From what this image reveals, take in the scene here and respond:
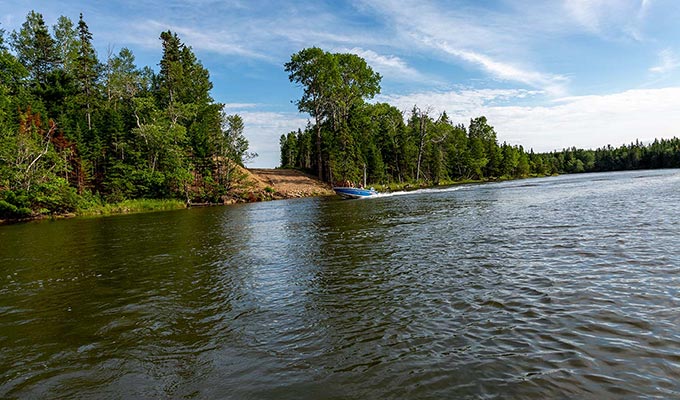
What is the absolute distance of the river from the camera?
4977 mm

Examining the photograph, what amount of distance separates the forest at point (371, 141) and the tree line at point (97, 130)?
18737 millimetres

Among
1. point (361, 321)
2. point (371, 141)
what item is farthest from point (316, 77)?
point (361, 321)

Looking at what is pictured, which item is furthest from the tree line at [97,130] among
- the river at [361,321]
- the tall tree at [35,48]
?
the river at [361,321]

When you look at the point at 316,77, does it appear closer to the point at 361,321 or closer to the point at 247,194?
the point at 247,194

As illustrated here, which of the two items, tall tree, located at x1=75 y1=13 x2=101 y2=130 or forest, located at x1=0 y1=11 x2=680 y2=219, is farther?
tall tree, located at x1=75 y1=13 x2=101 y2=130

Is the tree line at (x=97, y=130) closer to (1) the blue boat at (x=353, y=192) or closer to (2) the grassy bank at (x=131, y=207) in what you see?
(2) the grassy bank at (x=131, y=207)

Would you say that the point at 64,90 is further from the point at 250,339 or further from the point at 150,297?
the point at 250,339

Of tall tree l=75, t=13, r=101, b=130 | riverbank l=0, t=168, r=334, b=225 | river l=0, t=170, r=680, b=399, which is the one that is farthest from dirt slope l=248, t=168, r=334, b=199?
river l=0, t=170, r=680, b=399

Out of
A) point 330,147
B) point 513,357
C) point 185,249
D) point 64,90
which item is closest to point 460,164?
point 330,147

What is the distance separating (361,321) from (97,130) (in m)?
53.3

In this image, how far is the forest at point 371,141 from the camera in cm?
6856

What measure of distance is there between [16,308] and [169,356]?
5882 millimetres

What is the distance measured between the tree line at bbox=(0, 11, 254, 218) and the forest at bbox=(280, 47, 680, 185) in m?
18.7

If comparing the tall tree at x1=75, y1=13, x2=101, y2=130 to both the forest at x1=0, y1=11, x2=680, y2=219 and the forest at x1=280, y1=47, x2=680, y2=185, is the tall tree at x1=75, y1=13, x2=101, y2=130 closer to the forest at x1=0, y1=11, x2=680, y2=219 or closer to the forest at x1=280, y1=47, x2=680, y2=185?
the forest at x1=0, y1=11, x2=680, y2=219
